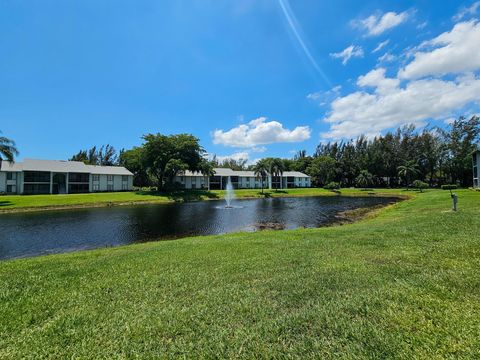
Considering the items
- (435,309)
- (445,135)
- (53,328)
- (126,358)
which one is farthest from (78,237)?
(445,135)

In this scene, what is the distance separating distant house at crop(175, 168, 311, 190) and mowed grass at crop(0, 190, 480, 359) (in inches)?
2444

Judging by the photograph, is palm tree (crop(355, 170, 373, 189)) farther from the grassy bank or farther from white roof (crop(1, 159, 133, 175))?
white roof (crop(1, 159, 133, 175))

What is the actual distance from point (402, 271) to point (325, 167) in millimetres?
82942

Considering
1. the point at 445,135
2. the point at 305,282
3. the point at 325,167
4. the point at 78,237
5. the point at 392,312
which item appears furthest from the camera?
the point at 325,167

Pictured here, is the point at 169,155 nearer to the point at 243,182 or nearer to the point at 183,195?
the point at 183,195

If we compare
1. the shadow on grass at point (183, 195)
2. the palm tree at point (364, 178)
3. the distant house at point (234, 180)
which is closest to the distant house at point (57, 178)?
the shadow on grass at point (183, 195)

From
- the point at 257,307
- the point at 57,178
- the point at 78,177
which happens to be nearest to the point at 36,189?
the point at 57,178

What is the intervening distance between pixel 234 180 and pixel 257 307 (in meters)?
75.6

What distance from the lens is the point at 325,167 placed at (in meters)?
85.0

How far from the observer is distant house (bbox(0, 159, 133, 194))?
165ft

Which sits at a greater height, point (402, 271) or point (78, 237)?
point (402, 271)

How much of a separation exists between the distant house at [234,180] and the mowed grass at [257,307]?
62085 millimetres

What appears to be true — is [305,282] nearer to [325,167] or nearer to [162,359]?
[162,359]

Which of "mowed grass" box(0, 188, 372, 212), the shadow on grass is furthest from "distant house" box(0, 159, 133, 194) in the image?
the shadow on grass
